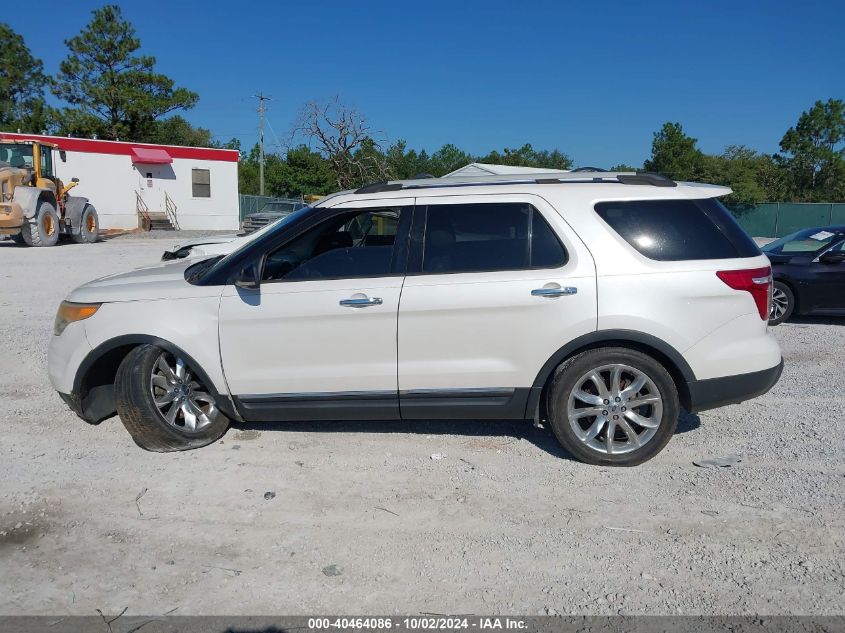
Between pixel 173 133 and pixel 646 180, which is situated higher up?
pixel 173 133

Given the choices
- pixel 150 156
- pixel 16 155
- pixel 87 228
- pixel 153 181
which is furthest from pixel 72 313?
pixel 153 181

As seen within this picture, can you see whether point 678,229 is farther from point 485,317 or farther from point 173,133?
point 173,133

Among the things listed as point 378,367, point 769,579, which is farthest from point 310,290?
point 769,579

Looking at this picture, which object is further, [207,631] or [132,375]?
[132,375]

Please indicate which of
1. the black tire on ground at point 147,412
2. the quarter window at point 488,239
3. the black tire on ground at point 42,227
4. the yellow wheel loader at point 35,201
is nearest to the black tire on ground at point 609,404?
the quarter window at point 488,239

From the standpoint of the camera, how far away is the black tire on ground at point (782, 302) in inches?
348

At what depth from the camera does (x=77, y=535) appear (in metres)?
3.61

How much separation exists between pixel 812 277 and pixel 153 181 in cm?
3274

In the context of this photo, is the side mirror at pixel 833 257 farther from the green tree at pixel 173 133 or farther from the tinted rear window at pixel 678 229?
the green tree at pixel 173 133

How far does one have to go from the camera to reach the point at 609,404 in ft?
14.1

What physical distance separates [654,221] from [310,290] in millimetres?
2245

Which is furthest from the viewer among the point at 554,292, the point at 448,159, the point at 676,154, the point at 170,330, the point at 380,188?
the point at 448,159

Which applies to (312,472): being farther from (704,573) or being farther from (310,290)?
(704,573)

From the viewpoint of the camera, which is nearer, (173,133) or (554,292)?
(554,292)
